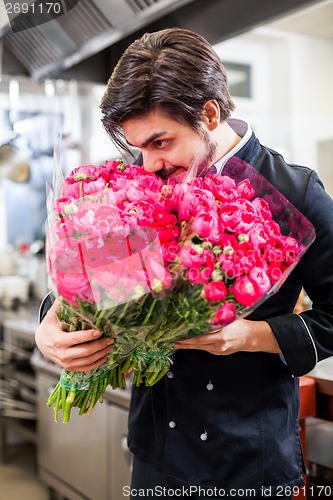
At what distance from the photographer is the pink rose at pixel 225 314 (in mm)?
1025

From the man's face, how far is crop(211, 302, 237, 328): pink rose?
11.8 inches

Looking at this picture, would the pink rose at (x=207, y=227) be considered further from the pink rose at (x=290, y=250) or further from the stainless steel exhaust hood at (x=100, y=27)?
the stainless steel exhaust hood at (x=100, y=27)

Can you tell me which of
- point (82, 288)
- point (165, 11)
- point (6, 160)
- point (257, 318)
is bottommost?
point (6, 160)

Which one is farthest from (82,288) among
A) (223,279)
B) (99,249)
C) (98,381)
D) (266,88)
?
(266,88)

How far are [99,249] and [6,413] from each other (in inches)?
110

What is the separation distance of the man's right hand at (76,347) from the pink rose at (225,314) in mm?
212

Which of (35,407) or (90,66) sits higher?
(90,66)

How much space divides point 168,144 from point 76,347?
434mm

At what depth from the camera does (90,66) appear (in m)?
3.89

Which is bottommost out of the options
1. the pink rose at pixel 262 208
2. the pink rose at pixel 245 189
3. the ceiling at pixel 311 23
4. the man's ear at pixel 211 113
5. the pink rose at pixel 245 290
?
the pink rose at pixel 245 290

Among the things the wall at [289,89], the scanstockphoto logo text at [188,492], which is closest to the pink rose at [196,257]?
the scanstockphoto logo text at [188,492]

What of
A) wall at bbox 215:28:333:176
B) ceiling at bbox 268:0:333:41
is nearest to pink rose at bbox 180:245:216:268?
ceiling at bbox 268:0:333:41

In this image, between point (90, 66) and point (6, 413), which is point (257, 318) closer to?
point (6, 413)

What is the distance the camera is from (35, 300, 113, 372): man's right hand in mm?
1121
